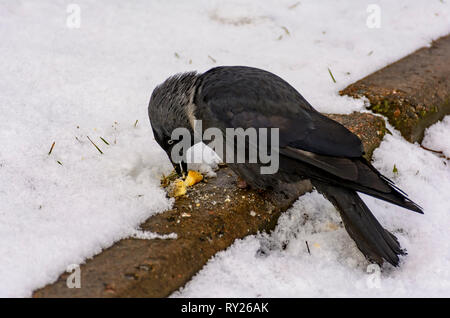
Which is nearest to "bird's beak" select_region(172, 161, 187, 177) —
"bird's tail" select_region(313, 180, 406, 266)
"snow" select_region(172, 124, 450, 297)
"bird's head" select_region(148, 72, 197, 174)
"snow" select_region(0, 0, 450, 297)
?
"bird's head" select_region(148, 72, 197, 174)

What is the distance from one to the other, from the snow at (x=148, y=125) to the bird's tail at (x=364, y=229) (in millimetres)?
84

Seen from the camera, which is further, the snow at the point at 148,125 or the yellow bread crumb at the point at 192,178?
the yellow bread crumb at the point at 192,178

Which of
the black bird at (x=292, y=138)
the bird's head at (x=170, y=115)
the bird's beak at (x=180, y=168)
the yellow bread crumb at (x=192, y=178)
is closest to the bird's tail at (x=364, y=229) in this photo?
the black bird at (x=292, y=138)

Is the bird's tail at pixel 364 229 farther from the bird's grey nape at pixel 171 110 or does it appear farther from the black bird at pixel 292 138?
the bird's grey nape at pixel 171 110

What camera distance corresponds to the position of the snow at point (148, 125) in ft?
7.97

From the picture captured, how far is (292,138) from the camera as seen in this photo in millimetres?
2783

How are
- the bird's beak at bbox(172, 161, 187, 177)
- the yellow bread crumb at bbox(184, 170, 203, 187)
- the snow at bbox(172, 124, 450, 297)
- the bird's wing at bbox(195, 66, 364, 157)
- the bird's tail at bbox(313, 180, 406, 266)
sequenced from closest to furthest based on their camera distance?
1. the snow at bbox(172, 124, 450, 297)
2. the bird's tail at bbox(313, 180, 406, 266)
3. the bird's wing at bbox(195, 66, 364, 157)
4. the yellow bread crumb at bbox(184, 170, 203, 187)
5. the bird's beak at bbox(172, 161, 187, 177)

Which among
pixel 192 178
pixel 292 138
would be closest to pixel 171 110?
pixel 192 178

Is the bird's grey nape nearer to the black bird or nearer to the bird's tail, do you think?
the black bird

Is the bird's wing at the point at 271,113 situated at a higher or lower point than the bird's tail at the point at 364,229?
higher

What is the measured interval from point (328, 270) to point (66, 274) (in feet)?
4.17

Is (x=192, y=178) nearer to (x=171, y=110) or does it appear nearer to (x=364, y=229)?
(x=171, y=110)

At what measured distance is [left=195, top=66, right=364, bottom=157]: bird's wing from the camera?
2760mm
